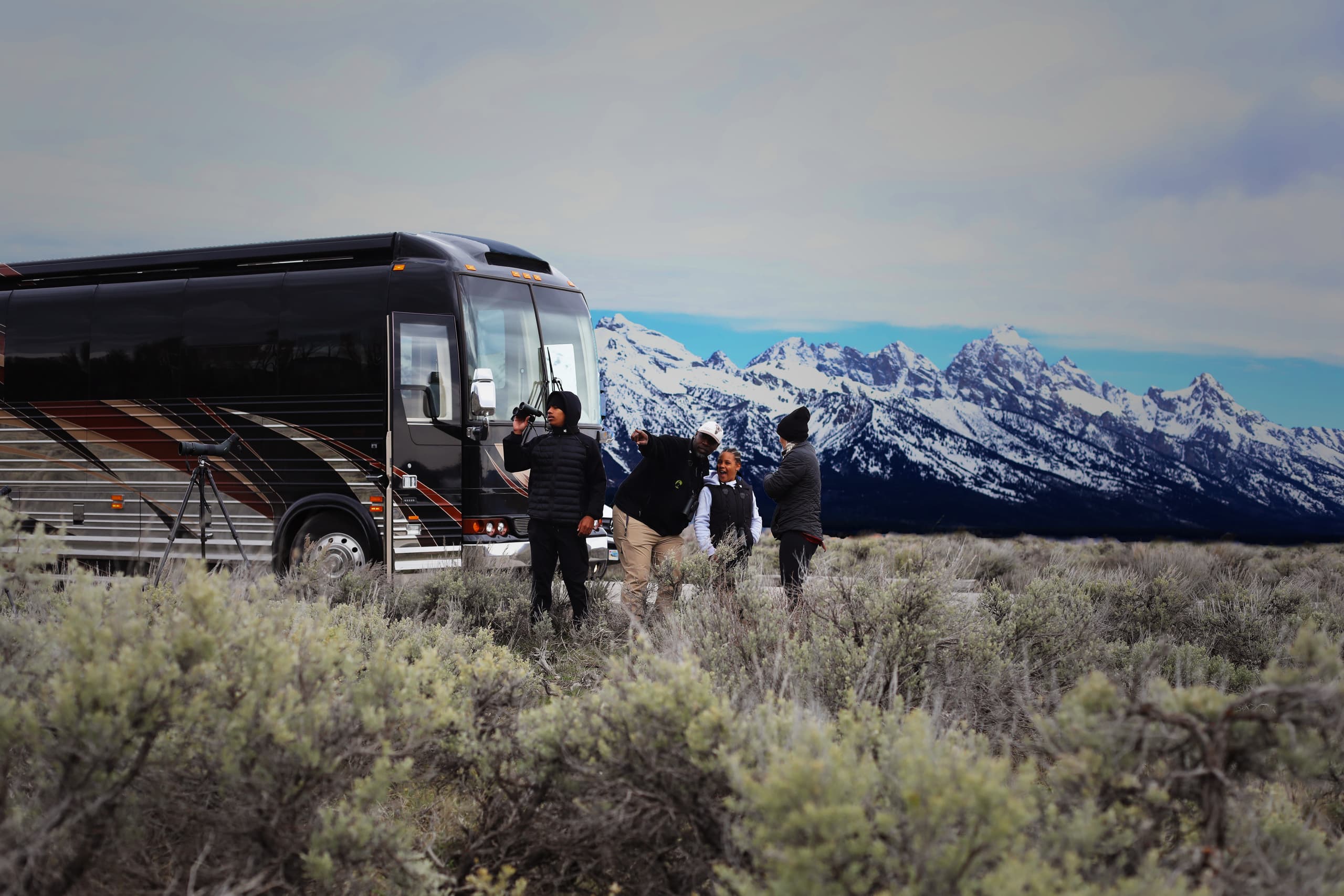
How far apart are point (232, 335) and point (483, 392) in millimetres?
3343

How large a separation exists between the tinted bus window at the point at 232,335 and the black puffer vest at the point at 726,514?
5.02 metres

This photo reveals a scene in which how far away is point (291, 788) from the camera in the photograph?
252 cm

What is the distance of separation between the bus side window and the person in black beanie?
3.60m

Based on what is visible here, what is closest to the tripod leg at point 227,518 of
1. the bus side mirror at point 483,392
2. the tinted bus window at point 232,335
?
the tinted bus window at point 232,335

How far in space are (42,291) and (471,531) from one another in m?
6.68

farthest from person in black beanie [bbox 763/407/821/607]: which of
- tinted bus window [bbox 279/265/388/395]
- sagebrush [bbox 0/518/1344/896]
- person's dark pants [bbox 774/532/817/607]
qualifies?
tinted bus window [bbox 279/265/388/395]

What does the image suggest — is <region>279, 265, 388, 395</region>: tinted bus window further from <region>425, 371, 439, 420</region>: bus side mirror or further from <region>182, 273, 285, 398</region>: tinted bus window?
<region>425, 371, 439, 420</region>: bus side mirror

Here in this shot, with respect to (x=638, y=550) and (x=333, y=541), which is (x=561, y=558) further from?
(x=333, y=541)

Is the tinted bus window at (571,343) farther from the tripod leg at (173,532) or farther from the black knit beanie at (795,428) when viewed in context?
the tripod leg at (173,532)

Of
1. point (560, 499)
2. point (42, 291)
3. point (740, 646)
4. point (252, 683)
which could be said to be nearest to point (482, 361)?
point (560, 499)

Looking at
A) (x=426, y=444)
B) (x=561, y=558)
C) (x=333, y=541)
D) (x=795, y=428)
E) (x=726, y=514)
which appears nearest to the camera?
(x=561, y=558)

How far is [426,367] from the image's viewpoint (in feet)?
29.7

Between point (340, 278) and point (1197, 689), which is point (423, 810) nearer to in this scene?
point (1197, 689)

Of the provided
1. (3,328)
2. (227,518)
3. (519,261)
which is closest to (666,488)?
(519,261)
